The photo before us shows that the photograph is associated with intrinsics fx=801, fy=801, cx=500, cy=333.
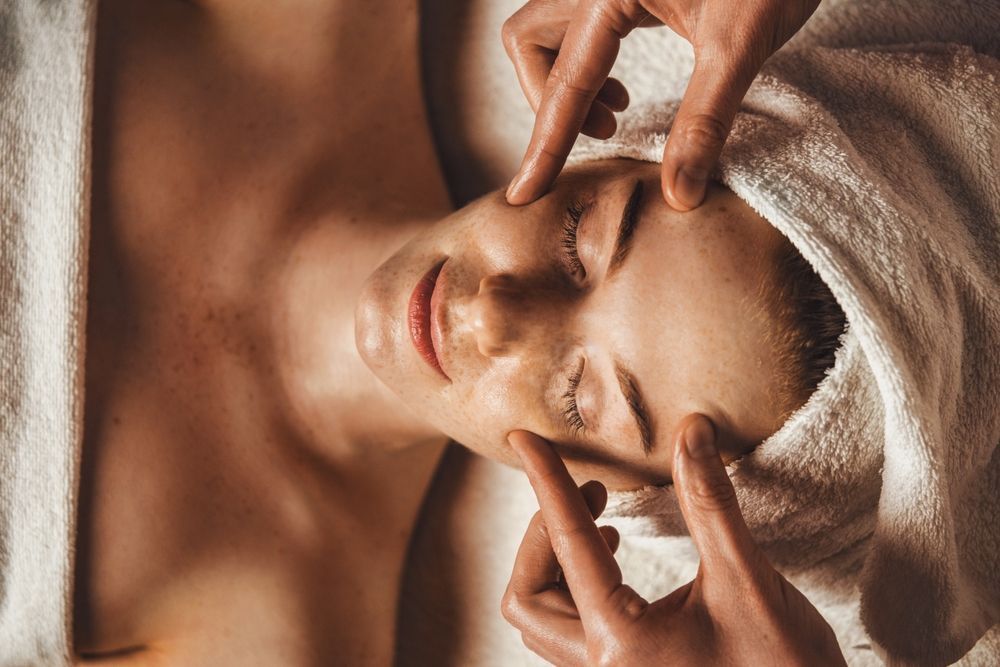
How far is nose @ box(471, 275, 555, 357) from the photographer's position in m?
0.87

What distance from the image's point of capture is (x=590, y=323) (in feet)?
2.83

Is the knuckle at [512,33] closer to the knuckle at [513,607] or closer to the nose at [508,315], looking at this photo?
the nose at [508,315]

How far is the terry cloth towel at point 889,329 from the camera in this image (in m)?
0.80

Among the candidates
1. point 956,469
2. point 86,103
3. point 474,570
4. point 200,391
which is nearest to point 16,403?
point 200,391

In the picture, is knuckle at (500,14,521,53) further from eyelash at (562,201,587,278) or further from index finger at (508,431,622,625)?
index finger at (508,431,622,625)

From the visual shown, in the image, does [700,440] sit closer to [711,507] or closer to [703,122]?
[711,507]

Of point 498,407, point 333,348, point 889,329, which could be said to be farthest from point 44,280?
point 889,329

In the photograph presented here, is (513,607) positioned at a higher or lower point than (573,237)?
lower

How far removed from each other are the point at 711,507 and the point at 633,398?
136mm

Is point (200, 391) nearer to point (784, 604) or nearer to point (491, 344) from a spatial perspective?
point (491, 344)

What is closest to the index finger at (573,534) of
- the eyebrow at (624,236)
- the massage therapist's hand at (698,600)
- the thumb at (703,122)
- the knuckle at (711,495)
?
the massage therapist's hand at (698,600)

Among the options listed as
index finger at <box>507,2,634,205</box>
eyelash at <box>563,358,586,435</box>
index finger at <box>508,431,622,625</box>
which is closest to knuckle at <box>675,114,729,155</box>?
index finger at <box>507,2,634,205</box>

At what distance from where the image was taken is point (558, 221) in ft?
2.97

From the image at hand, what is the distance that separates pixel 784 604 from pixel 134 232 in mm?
967
